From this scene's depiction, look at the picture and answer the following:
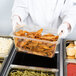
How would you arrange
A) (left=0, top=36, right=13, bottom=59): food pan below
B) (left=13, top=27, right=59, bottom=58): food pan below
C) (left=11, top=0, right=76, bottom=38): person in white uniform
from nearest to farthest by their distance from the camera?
1. (left=13, top=27, right=59, bottom=58): food pan below
2. (left=0, top=36, right=13, bottom=59): food pan below
3. (left=11, top=0, right=76, bottom=38): person in white uniform

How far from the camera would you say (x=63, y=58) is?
1.68 m

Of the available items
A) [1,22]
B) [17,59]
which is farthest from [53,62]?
[1,22]

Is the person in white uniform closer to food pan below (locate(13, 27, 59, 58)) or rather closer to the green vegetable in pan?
food pan below (locate(13, 27, 59, 58))

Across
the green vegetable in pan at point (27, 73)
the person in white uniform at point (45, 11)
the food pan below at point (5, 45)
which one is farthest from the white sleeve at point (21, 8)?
the green vegetable in pan at point (27, 73)

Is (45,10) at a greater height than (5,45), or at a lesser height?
greater

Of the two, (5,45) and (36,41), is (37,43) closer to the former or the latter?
(36,41)

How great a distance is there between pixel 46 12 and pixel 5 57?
79 centimetres

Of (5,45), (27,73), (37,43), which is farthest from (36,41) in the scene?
(5,45)

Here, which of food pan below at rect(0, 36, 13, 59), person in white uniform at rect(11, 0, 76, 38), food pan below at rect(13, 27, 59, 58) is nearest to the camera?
food pan below at rect(13, 27, 59, 58)

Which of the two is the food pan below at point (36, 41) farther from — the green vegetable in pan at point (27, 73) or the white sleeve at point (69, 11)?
the white sleeve at point (69, 11)

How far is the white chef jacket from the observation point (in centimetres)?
192

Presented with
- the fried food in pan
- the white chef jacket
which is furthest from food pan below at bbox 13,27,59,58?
the white chef jacket

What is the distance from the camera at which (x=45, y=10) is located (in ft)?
6.53

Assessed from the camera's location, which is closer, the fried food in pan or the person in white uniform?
the fried food in pan
